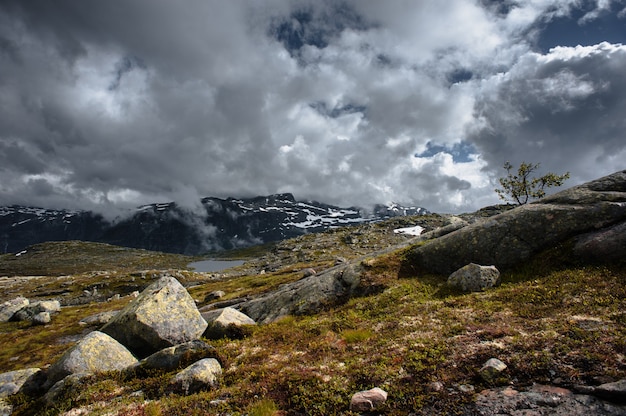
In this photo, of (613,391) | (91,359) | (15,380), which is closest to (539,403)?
(613,391)

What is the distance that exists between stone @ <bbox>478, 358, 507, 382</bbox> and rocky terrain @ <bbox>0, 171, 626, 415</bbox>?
0.14ft

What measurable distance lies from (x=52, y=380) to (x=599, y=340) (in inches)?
1041

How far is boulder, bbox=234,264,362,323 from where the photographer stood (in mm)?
25291

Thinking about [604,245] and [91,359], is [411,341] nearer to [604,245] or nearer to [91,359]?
[604,245]

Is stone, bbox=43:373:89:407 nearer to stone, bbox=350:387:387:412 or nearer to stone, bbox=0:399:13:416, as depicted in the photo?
stone, bbox=0:399:13:416

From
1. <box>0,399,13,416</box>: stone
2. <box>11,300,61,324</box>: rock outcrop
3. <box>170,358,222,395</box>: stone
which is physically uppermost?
<box>170,358,222,395</box>: stone

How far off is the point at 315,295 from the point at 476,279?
12532 millimetres

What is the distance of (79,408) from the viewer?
13.1 meters

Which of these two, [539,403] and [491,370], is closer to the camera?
[539,403]

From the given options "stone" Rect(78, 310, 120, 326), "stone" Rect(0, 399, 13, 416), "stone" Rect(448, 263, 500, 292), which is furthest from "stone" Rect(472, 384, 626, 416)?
"stone" Rect(78, 310, 120, 326)

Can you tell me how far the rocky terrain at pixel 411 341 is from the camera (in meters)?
10.0

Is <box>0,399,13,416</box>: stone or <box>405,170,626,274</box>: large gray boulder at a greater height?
<box>405,170,626,274</box>: large gray boulder

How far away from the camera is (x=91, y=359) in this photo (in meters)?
17.9

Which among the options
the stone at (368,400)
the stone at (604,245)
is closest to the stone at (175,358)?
the stone at (368,400)
